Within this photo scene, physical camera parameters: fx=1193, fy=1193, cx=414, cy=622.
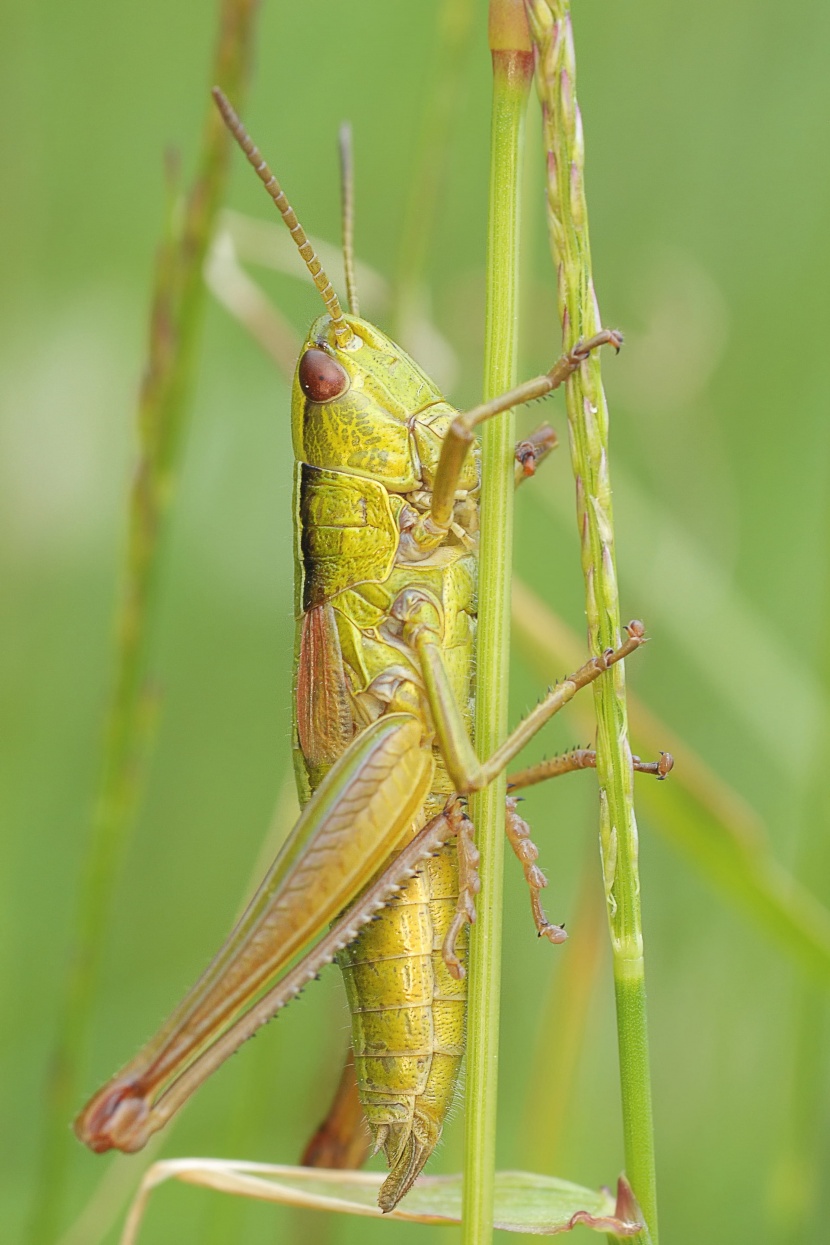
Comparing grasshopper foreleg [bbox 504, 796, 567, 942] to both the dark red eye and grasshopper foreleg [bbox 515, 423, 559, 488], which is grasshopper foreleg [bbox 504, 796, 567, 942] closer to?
grasshopper foreleg [bbox 515, 423, 559, 488]

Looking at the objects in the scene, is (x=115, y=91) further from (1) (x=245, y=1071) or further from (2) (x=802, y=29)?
(1) (x=245, y=1071)

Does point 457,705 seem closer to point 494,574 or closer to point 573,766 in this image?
point 573,766

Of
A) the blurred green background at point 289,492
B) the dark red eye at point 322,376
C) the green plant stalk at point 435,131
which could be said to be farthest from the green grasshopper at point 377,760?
the blurred green background at point 289,492

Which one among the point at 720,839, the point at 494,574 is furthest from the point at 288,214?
the point at 720,839

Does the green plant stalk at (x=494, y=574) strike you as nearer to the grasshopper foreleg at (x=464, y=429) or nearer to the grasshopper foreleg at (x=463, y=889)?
the grasshopper foreleg at (x=464, y=429)

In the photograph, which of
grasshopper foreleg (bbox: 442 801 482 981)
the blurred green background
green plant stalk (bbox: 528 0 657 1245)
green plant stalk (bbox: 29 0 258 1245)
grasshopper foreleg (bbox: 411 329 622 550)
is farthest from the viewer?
the blurred green background

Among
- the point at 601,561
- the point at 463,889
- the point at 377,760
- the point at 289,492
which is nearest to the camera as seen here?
the point at 601,561

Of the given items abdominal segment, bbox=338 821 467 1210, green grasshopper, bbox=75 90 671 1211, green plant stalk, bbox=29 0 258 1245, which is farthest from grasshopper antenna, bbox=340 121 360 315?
abdominal segment, bbox=338 821 467 1210
